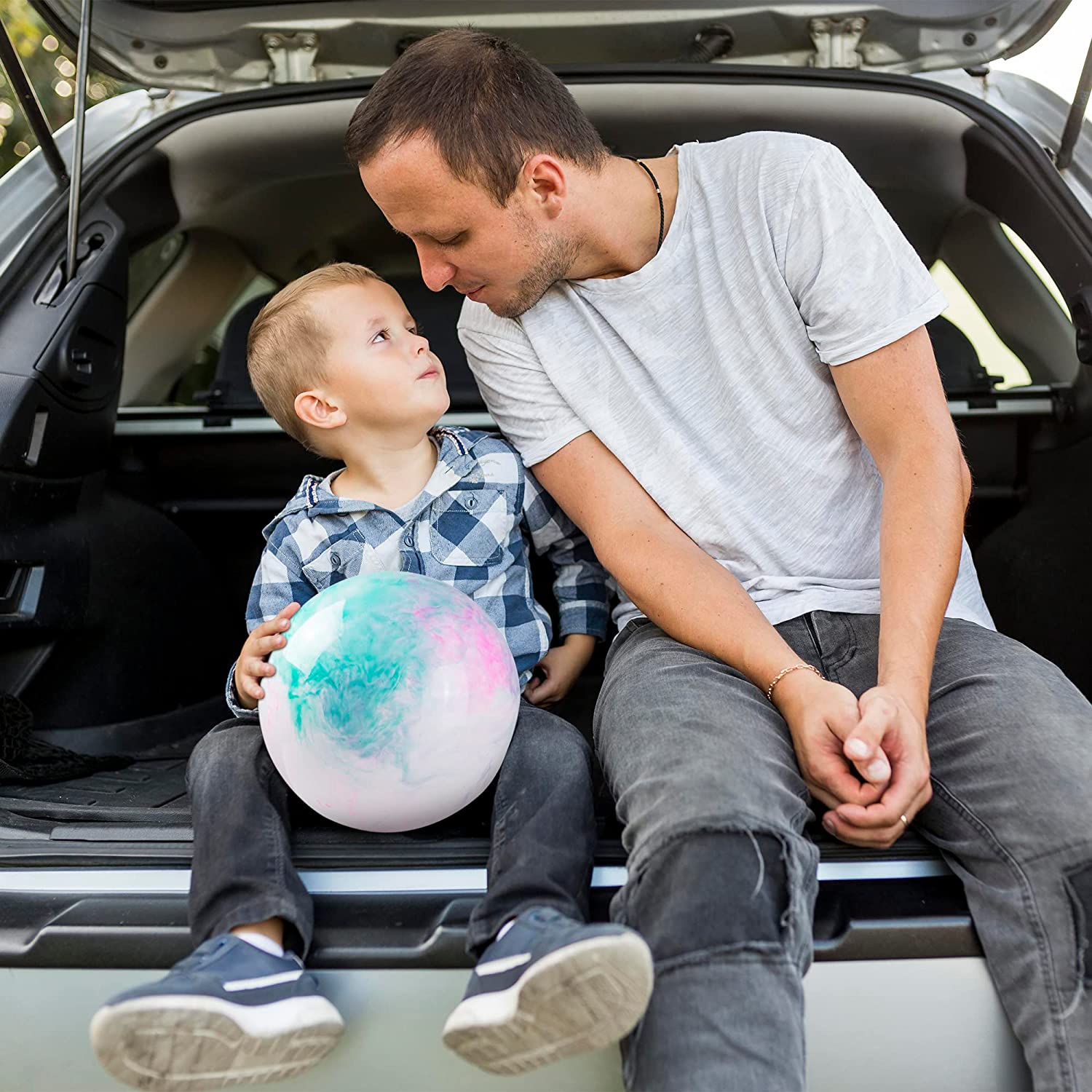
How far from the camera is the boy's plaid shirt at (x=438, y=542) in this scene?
1748 mm

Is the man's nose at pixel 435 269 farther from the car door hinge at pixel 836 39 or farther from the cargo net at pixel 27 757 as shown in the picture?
the car door hinge at pixel 836 39

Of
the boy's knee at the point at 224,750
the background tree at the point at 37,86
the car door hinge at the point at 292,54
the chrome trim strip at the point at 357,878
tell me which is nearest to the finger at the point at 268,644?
the boy's knee at the point at 224,750

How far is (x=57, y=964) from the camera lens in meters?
1.25

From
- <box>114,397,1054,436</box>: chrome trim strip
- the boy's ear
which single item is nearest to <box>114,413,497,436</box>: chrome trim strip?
<box>114,397,1054,436</box>: chrome trim strip

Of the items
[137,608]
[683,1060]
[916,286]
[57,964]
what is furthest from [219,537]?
[683,1060]

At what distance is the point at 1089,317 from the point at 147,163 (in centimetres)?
175

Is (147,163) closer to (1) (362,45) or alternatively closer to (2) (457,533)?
(1) (362,45)

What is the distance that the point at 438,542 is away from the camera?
69.3 inches

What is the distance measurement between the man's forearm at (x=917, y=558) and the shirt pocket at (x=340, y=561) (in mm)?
764

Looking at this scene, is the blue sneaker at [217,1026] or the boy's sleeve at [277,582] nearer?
the blue sneaker at [217,1026]

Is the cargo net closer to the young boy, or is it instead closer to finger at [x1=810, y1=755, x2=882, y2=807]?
the young boy

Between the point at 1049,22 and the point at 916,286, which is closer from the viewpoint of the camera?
the point at 916,286

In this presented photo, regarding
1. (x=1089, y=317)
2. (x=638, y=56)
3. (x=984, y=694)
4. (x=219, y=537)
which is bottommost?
(x=219, y=537)

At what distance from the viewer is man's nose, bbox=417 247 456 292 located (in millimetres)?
1648
